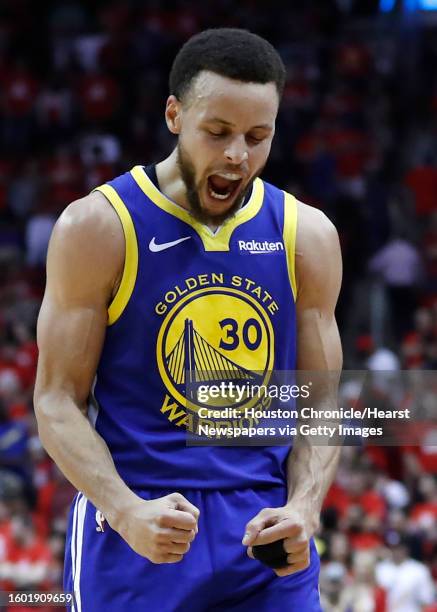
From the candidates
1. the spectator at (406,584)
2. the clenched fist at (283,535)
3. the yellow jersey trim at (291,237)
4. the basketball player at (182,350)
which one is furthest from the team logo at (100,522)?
the spectator at (406,584)

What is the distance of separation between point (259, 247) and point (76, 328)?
647mm

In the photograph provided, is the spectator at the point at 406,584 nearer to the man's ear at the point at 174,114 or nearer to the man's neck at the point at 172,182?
the man's neck at the point at 172,182

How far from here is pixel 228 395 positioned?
379 centimetres

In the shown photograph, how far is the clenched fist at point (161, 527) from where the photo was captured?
11.0 feet

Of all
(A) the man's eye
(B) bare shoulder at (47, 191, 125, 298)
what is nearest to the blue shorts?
(B) bare shoulder at (47, 191, 125, 298)

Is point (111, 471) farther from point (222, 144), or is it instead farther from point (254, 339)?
point (222, 144)

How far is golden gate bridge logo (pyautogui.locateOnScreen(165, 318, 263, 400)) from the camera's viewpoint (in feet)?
12.3

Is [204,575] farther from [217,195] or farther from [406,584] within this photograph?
[406,584]

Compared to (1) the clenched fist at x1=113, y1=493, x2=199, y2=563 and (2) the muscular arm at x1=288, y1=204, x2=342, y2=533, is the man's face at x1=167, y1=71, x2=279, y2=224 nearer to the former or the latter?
(2) the muscular arm at x1=288, y1=204, x2=342, y2=533

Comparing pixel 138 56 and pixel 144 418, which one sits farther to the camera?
pixel 138 56

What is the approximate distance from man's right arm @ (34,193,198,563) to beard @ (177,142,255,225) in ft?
0.84

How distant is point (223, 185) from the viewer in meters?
3.74

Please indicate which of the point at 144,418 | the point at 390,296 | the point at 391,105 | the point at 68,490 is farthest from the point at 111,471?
the point at 391,105

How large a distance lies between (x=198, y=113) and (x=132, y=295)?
0.59m
